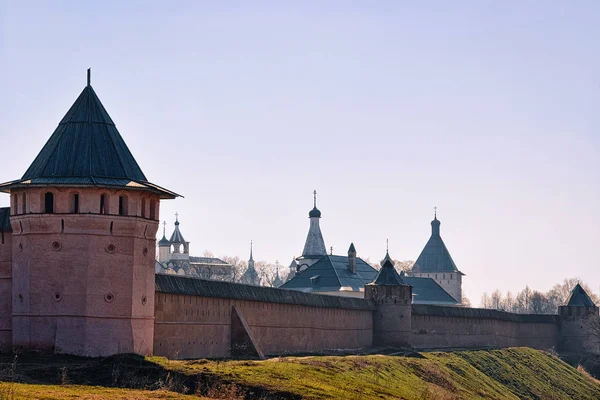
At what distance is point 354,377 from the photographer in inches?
1411

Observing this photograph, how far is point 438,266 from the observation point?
406ft

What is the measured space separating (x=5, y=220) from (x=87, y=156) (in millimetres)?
2970

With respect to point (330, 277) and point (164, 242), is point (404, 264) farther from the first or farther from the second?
point (330, 277)

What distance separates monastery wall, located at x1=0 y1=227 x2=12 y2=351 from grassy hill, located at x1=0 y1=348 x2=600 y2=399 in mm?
2266

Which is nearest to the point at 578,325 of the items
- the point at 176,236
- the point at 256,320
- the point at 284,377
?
the point at 256,320

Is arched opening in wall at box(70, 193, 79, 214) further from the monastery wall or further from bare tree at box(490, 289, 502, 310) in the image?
bare tree at box(490, 289, 502, 310)

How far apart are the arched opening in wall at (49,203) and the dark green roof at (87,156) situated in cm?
44

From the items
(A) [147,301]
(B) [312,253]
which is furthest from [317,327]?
(B) [312,253]

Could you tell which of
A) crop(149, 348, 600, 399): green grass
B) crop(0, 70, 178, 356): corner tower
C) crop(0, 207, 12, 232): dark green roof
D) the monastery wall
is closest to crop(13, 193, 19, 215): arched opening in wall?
crop(0, 70, 178, 356): corner tower

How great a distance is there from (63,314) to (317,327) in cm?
2044

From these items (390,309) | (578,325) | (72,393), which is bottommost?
(72,393)

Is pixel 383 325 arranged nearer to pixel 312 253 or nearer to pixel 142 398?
pixel 142 398

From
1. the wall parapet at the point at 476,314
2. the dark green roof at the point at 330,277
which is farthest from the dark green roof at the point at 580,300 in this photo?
the dark green roof at the point at 330,277

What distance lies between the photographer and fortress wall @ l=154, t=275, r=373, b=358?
119 feet
